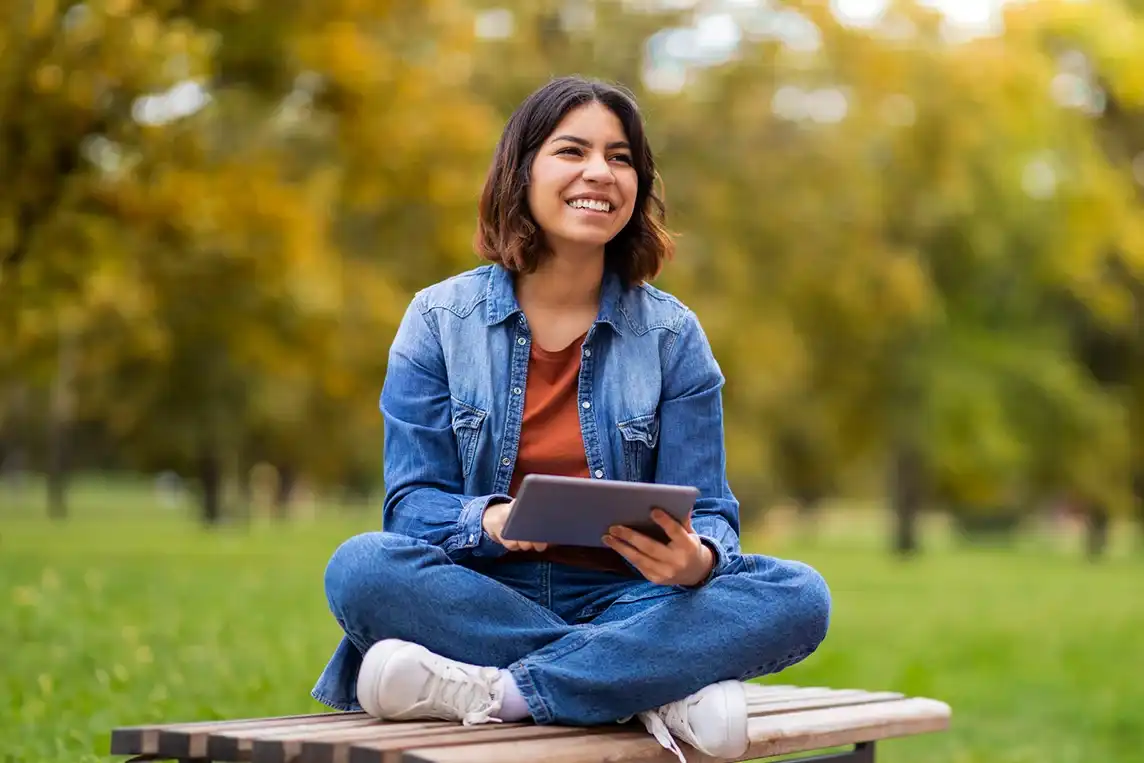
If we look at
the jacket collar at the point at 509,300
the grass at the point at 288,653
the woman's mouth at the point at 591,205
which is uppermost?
the woman's mouth at the point at 591,205

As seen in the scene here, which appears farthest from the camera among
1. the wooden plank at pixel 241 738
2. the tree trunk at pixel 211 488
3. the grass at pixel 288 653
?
the tree trunk at pixel 211 488

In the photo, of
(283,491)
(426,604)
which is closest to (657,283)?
(426,604)

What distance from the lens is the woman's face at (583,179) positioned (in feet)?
11.4

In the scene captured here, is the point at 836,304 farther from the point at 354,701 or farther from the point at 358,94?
the point at 354,701

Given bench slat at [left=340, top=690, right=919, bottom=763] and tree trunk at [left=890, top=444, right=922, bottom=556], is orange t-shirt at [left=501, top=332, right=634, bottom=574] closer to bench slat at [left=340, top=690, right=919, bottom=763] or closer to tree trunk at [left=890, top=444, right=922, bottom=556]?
bench slat at [left=340, top=690, right=919, bottom=763]

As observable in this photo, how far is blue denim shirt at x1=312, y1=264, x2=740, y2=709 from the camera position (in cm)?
335

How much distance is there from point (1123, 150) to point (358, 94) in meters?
18.3

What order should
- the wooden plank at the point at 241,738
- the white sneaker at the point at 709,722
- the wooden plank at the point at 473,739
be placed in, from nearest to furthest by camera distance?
the wooden plank at the point at 473,739 < the wooden plank at the point at 241,738 < the white sneaker at the point at 709,722

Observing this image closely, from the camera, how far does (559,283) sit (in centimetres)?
A: 360

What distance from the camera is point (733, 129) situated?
20.0 metres

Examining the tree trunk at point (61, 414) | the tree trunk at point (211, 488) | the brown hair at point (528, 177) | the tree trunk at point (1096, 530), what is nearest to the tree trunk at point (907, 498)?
the tree trunk at point (1096, 530)

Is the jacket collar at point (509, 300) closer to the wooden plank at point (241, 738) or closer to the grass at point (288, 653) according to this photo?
the wooden plank at point (241, 738)

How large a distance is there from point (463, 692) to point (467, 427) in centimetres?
58

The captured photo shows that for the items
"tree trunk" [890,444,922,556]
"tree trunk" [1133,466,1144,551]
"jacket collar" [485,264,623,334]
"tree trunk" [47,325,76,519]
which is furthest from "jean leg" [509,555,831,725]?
"tree trunk" [1133,466,1144,551]
